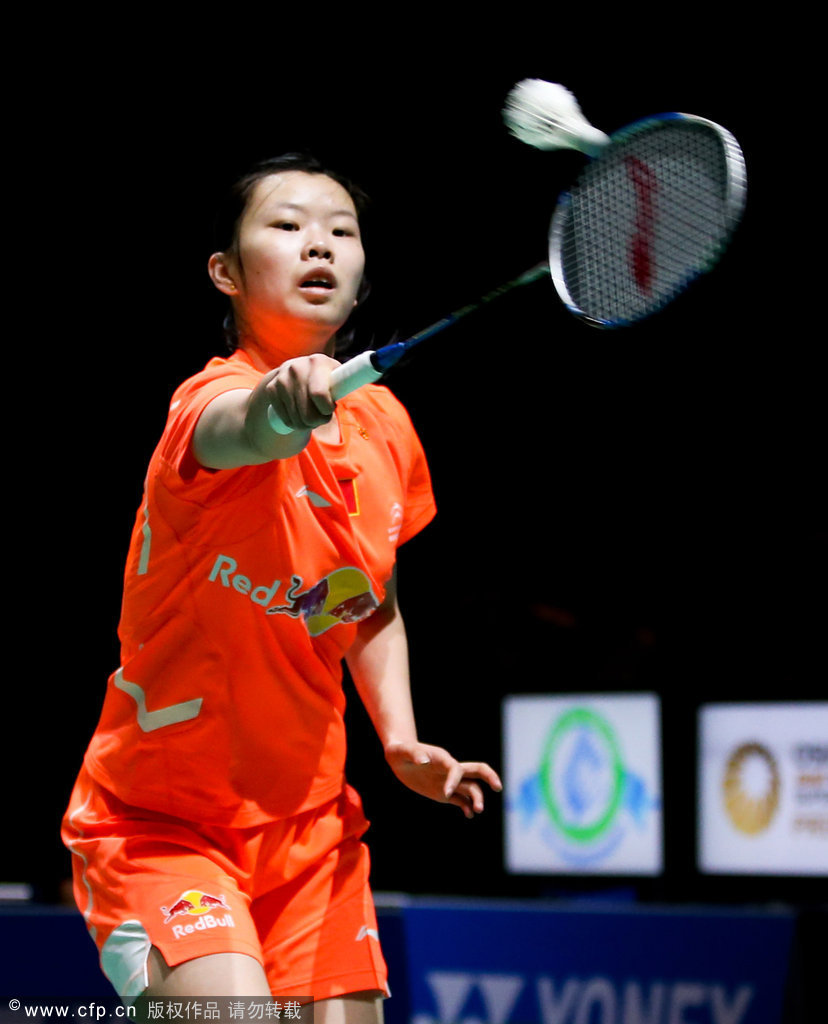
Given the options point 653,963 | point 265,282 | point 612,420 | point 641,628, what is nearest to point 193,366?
point 612,420

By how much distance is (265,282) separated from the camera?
80.6 inches

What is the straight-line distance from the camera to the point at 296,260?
2.05m

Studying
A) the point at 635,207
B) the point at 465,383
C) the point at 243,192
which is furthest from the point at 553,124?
the point at 465,383

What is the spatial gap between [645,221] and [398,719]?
87 centimetres

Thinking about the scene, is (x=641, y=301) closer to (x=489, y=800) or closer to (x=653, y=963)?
(x=653, y=963)

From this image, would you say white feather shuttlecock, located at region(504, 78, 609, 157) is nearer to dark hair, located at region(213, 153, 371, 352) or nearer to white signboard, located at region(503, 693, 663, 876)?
dark hair, located at region(213, 153, 371, 352)

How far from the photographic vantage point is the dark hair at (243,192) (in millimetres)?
2164

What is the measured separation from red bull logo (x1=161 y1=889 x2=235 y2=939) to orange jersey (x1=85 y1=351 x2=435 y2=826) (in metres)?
0.13

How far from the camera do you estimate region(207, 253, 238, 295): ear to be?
85.0 inches

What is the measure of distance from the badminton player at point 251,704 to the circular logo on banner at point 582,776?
3.93 m

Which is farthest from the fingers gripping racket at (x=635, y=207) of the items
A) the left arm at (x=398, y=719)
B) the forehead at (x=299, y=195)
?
the left arm at (x=398, y=719)

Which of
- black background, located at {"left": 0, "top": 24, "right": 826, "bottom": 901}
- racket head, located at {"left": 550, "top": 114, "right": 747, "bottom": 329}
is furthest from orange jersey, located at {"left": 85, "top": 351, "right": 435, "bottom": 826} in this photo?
black background, located at {"left": 0, "top": 24, "right": 826, "bottom": 901}

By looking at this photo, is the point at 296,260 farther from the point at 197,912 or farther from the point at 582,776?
the point at 582,776

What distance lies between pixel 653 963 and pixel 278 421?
92.8 inches
